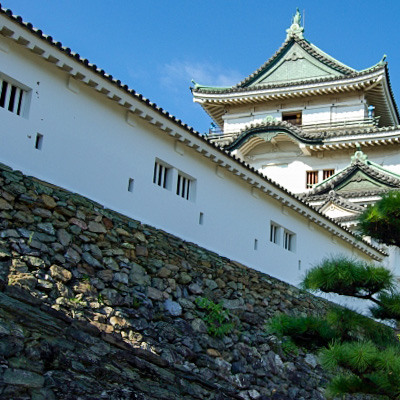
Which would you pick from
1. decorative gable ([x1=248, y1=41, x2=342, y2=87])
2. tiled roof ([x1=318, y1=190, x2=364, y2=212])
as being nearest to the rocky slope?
tiled roof ([x1=318, y1=190, x2=364, y2=212])

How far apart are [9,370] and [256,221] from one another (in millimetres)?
8780

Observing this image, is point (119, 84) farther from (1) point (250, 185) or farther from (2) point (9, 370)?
(2) point (9, 370)

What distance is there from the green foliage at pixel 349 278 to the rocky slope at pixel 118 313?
2.26 metres

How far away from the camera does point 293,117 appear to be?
30.5m

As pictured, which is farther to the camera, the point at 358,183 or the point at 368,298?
the point at 358,183

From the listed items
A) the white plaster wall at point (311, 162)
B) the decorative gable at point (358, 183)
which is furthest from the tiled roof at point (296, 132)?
the decorative gable at point (358, 183)

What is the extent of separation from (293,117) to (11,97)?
21.9 m

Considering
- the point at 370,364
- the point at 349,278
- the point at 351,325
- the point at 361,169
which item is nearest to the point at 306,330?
the point at 351,325

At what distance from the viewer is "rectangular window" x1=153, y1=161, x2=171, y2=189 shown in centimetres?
1232

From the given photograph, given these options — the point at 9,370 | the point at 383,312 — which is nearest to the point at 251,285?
the point at 383,312

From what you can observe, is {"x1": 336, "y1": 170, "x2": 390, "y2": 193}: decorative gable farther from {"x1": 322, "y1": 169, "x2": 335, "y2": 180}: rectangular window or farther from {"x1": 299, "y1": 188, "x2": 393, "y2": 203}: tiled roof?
{"x1": 322, "y1": 169, "x2": 335, "y2": 180}: rectangular window

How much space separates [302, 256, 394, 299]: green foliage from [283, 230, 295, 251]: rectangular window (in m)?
6.76

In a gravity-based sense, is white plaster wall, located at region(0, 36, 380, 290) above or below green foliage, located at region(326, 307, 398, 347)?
above

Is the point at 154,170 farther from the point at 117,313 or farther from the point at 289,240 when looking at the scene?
the point at 289,240
